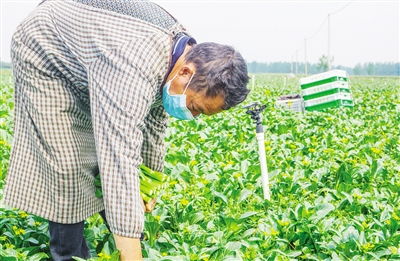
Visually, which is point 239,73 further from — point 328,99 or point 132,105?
point 328,99

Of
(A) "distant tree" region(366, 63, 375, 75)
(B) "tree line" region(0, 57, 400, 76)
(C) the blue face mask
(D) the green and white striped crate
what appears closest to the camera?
(C) the blue face mask

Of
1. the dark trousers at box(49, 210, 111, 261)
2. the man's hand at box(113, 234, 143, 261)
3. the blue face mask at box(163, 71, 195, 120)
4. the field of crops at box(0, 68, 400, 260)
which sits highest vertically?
the blue face mask at box(163, 71, 195, 120)

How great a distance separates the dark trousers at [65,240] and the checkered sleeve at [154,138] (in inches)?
Result: 25.0

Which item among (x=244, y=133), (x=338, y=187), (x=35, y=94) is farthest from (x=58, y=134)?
(x=244, y=133)

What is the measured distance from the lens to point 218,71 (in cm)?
259

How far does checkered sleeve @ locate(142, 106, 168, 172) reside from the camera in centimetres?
345

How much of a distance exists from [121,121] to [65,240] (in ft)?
3.10

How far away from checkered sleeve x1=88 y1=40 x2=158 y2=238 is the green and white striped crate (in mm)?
8577

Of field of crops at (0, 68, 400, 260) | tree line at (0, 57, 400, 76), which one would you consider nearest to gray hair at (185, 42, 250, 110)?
field of crops at (0, 68, 400, 260)

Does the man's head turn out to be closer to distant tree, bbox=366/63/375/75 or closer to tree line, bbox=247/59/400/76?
tree line, bbox=247/59/400/76

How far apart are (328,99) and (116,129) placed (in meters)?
8.82

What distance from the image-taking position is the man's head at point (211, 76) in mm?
2602

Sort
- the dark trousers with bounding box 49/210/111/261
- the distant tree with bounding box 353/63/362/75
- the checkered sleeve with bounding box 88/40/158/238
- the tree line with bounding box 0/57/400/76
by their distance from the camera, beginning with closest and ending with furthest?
the checkered sleeve with bounding box 88/40/158/238 < the dark trousers with bounding box 49/210/111/261 < the tree line with bounding box 0/57/400/76 < the distant tree with bounding box 353/63/362/75

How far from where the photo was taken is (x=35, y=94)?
9.43 ft
